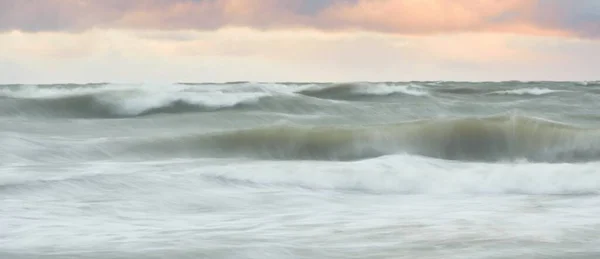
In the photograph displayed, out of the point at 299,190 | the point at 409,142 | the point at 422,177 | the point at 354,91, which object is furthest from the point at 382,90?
the point at 299,190

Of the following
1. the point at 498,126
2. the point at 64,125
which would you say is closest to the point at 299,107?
the point at 64,125

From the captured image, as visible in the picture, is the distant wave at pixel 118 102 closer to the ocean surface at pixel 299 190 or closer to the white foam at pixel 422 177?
the ocean surface at pixel 299 190

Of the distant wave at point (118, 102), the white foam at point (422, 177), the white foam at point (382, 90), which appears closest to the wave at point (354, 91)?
the white foam at point (382, 90)

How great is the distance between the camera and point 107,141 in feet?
37.7

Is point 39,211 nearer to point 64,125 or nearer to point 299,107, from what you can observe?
point 64,125

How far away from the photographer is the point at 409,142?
11844 mm

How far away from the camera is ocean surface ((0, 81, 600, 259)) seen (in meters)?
5.05

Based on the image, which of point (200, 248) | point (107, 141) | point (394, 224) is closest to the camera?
point (200, 248)

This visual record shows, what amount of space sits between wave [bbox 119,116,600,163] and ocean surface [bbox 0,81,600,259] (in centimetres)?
3

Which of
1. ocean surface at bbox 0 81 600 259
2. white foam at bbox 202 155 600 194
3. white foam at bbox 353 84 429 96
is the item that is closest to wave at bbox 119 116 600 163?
ocean surface at bbox 0 81 600 259

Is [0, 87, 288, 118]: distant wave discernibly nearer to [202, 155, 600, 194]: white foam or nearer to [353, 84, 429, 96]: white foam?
[353, 84, 429, 96]: white foam

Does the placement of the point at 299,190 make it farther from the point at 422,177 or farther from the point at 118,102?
the point at 118,102

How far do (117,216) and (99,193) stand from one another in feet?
3.50

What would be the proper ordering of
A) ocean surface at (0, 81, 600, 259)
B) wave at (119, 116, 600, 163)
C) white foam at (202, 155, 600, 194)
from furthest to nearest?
1. wave at (119, 116, 600, 163)
2. white foam at (202, 155, 600, 194)
3. ocean surface at (0, 81, 600, 259)
